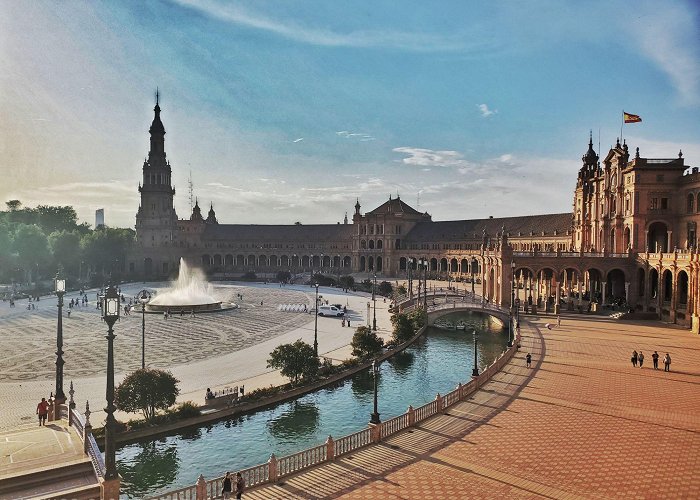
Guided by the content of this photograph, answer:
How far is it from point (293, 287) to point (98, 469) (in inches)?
3493

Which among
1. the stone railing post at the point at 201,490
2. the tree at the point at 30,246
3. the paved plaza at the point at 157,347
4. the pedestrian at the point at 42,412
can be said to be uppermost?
the tree at the point at 30,246

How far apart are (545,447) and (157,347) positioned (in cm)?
3427

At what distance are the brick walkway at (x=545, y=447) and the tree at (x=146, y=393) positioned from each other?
11.0 meters

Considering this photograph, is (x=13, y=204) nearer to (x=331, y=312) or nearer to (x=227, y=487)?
(x=331, y=312)

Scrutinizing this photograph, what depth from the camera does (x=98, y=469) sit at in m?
16.0

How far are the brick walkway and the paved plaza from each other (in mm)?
13892

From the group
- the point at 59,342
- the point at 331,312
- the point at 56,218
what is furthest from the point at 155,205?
the point at 59,342

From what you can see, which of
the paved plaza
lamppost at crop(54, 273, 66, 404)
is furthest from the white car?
lamppost at crop(54, 273, 66, 404)

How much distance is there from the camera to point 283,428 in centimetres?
2823

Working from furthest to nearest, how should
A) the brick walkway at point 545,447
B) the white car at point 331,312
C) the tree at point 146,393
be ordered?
1. the white car at point 331,312
2. the tree at point 146,393
3. the brick walkway at point 545,447

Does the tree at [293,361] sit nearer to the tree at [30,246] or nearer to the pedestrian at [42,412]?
the pedestrian at [42,412]

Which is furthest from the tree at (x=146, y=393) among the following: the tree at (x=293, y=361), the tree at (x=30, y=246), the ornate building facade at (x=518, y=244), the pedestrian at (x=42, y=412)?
the tree at (x=30, y=246)

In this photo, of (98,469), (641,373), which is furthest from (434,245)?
(98,469)

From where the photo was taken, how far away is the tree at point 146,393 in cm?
2589
